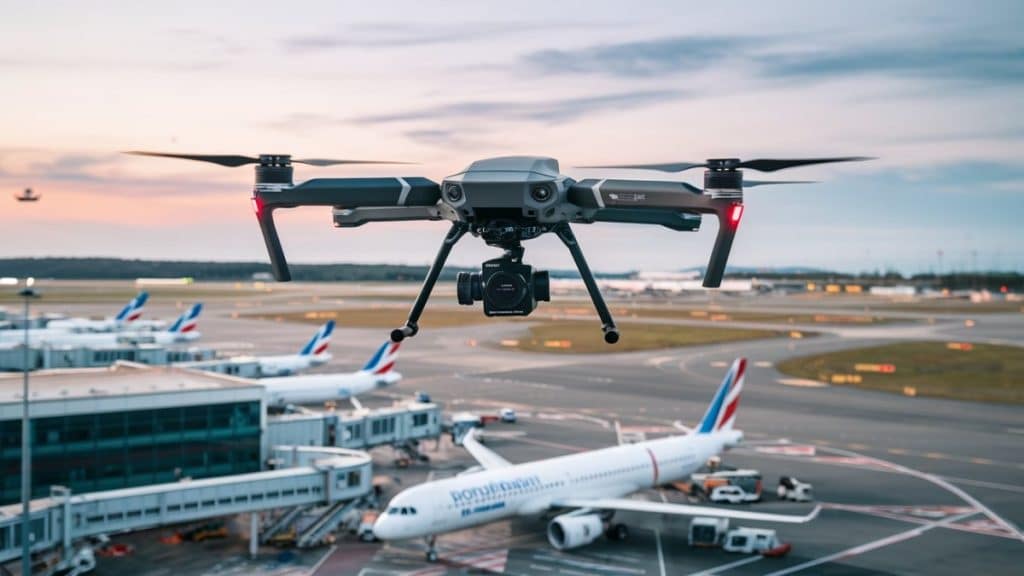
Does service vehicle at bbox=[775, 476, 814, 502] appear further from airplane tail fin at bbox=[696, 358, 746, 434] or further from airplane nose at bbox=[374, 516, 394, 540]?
airplane nose at bbox=[374, 516, 394, 540]

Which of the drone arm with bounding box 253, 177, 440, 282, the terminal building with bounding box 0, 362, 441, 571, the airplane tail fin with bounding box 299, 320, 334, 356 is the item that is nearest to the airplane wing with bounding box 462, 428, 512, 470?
the terminal building with bounding box 0, 362, 441, 571

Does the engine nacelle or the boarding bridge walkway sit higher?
the boarding bridge walkway

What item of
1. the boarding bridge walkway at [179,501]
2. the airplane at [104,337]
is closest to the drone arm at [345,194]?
the boarding bridge walkway at [179,501]

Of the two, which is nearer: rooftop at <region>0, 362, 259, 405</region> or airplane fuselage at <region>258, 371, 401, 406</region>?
rooftop at <region>0, 362, 259, 405</region>

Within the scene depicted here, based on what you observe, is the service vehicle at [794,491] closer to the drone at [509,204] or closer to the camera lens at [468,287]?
the drone at [509,204]

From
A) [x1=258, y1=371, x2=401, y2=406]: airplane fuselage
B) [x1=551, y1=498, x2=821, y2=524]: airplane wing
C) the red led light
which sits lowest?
[x1=551, y1=498, x2=821, y2=524]: airplane wing

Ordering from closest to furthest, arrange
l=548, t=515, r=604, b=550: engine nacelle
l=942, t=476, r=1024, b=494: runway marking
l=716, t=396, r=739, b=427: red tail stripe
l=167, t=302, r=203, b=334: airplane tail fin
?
l=548, t=515, r=604, b=550: engine nacelle, l=716, t=396, r=739, b=427: red tail stripe, l=942, t=476, r=1024, b=494: runway marking, l=167, t=302, r=203, b=334: airplane tail fin

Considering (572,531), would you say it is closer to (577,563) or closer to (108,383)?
(577,563)
